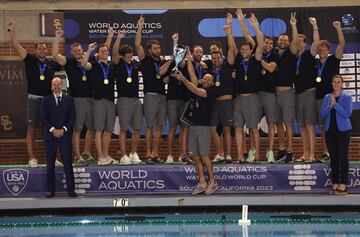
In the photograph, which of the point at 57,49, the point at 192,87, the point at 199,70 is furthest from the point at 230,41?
the point at 57,49

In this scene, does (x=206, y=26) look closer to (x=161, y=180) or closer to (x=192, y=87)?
(x=192, y=87)

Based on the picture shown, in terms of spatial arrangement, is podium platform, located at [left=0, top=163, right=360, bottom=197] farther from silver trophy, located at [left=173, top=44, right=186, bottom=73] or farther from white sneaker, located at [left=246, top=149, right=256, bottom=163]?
silver trophy, located at [left=173, top=44, right=186, bottom=73]

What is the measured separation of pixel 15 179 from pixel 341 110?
4925 millimetres

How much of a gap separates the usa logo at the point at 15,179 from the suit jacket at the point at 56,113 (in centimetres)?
84

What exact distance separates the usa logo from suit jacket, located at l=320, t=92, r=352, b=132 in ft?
14.8

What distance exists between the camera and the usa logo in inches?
381

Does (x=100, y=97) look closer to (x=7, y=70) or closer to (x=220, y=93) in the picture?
(x=220, y=93)

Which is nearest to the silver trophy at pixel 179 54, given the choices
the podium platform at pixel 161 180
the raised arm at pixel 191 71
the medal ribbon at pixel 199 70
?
the raised arm at pixel 191 71

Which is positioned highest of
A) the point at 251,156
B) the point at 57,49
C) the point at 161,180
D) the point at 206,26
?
the point at 206,26

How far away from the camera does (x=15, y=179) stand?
968cm

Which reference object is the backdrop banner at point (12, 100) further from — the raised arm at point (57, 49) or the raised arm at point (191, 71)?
the raised arm at point (191, 71)

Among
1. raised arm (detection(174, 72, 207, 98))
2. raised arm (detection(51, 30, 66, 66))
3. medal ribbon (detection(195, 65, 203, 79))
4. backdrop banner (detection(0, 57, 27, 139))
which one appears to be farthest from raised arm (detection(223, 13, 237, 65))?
backdrop banner (detection(0, 57, 27, 139))

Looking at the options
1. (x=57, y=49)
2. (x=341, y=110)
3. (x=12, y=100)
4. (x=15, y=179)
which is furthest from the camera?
(x=12, y=100)

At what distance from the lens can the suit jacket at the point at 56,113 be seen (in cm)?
917
